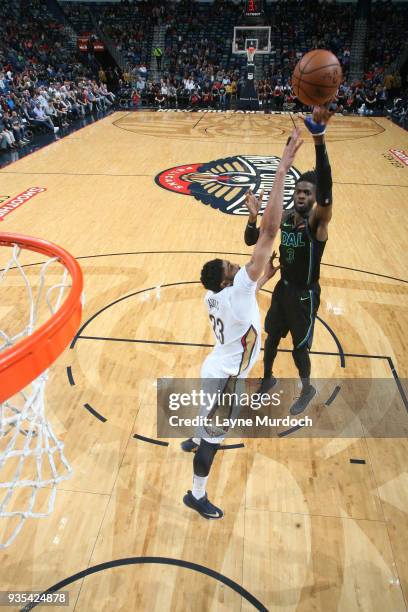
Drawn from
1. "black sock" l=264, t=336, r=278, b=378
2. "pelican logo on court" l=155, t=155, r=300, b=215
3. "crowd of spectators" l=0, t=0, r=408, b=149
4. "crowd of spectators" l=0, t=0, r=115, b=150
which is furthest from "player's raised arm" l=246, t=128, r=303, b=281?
"crowd of spectators" l=0, t=0, r=408, b=149

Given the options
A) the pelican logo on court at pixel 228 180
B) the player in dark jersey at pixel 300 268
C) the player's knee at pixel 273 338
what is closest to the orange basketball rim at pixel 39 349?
the player in dark jersey at pixel 300 268

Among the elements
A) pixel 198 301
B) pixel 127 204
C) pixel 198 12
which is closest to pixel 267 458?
pixel 198 301

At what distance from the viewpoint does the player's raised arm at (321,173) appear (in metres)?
2.39

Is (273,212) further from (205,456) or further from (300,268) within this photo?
(205,456)

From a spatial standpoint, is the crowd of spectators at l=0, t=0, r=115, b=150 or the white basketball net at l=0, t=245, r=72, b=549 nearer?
the white basketball net at l=0, t=245, r=72, b=549

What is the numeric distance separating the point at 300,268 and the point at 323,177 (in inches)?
35.8

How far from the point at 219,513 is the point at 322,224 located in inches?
80.1

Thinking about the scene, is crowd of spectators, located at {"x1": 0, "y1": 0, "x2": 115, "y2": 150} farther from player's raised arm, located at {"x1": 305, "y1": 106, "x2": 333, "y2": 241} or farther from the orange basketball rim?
the orange basketball rim

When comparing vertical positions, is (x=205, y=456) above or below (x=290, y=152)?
below

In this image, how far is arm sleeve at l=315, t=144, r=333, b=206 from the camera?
8.32 ft

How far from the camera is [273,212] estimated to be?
225 centimetres

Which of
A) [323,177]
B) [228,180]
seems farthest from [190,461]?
[228,180]

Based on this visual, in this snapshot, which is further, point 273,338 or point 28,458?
point 273,338

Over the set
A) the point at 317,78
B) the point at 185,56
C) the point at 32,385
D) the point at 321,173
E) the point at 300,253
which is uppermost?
the point at 185,56
